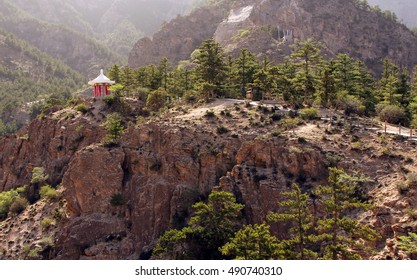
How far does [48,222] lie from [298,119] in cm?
2659

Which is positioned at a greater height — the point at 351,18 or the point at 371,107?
the point at 351,18

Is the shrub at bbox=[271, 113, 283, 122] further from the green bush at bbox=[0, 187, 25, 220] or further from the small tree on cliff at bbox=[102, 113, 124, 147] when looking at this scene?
the green bush at bbox=[0, 187, 25, 220]

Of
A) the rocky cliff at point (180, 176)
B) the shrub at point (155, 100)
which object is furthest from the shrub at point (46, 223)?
the shrub at point (155, 100)

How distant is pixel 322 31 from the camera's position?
116m

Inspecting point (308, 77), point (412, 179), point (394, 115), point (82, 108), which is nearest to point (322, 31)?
point (308, 77)

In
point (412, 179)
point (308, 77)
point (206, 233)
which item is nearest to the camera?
point (412, 179)

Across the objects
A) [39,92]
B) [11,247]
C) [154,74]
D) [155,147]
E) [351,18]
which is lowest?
[11,247]

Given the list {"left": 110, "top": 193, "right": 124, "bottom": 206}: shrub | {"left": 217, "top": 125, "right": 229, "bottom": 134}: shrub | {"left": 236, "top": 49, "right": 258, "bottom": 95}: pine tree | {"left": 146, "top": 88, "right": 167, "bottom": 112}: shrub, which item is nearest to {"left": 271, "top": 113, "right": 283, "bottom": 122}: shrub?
{"left": 217, "top": 125, "right": 229, "bottom": 134}: shrub

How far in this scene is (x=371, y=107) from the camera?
55.8m

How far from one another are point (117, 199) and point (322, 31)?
8663cm

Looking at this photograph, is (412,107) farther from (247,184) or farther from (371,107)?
(247,184)

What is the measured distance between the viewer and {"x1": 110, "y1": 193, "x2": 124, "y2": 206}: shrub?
44594 mm

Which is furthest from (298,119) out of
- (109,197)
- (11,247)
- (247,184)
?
(11,247)

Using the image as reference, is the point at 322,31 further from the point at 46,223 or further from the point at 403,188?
the point at 46,223
